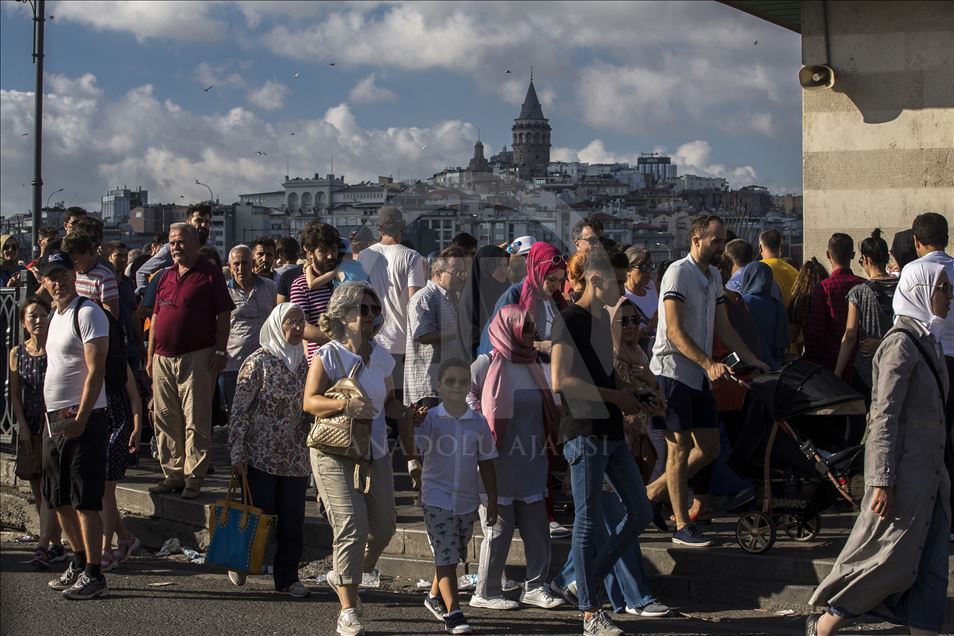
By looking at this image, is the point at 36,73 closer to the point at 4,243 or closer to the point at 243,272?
the point at 4,243

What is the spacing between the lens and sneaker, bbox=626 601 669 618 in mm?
6816

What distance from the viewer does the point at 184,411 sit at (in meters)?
9.26

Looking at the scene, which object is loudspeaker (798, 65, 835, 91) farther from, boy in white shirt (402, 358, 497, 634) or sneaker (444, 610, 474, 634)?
sneaker (444, 610, 474, 634)

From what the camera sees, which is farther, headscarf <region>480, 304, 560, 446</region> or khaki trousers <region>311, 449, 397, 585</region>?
headscarf <region>480, 304, 560, 446</region>

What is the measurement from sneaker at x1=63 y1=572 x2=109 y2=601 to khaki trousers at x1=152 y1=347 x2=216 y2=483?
186 cm

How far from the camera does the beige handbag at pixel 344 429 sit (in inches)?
259

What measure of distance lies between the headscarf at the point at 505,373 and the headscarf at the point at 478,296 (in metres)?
1.28

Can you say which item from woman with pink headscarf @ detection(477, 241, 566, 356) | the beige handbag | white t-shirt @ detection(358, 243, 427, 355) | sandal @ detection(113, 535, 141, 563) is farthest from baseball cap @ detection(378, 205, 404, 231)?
sandal @ detection(113, 535, 141, 563)

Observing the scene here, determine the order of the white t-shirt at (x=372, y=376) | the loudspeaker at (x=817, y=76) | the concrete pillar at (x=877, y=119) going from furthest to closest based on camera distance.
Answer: the loudspeaker at (x=817, y=76) → the concrete pillar at (x=877, y=119) → the white t-shirt at (x=372, y=376)

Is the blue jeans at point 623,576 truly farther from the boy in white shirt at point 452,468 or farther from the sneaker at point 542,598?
the boy in white shirt at point 452,468

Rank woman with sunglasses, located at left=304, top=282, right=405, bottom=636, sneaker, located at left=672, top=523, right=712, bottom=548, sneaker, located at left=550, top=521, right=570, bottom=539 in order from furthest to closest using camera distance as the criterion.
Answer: sneaker, located at left=550, top=521, right=570, bottom=539
sneaker, located at left=672, top=523, right=712, bottom=548
woman with sunglasses, located at left=304, top=282, right=405, bottom=636

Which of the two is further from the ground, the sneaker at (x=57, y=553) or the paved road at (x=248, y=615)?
the sneaker at (x=57, y=553)

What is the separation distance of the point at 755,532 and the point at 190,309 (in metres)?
4.42

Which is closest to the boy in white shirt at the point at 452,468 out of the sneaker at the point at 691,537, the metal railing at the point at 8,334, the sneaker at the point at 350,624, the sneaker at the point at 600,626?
the sneaker at the point at 350,624
